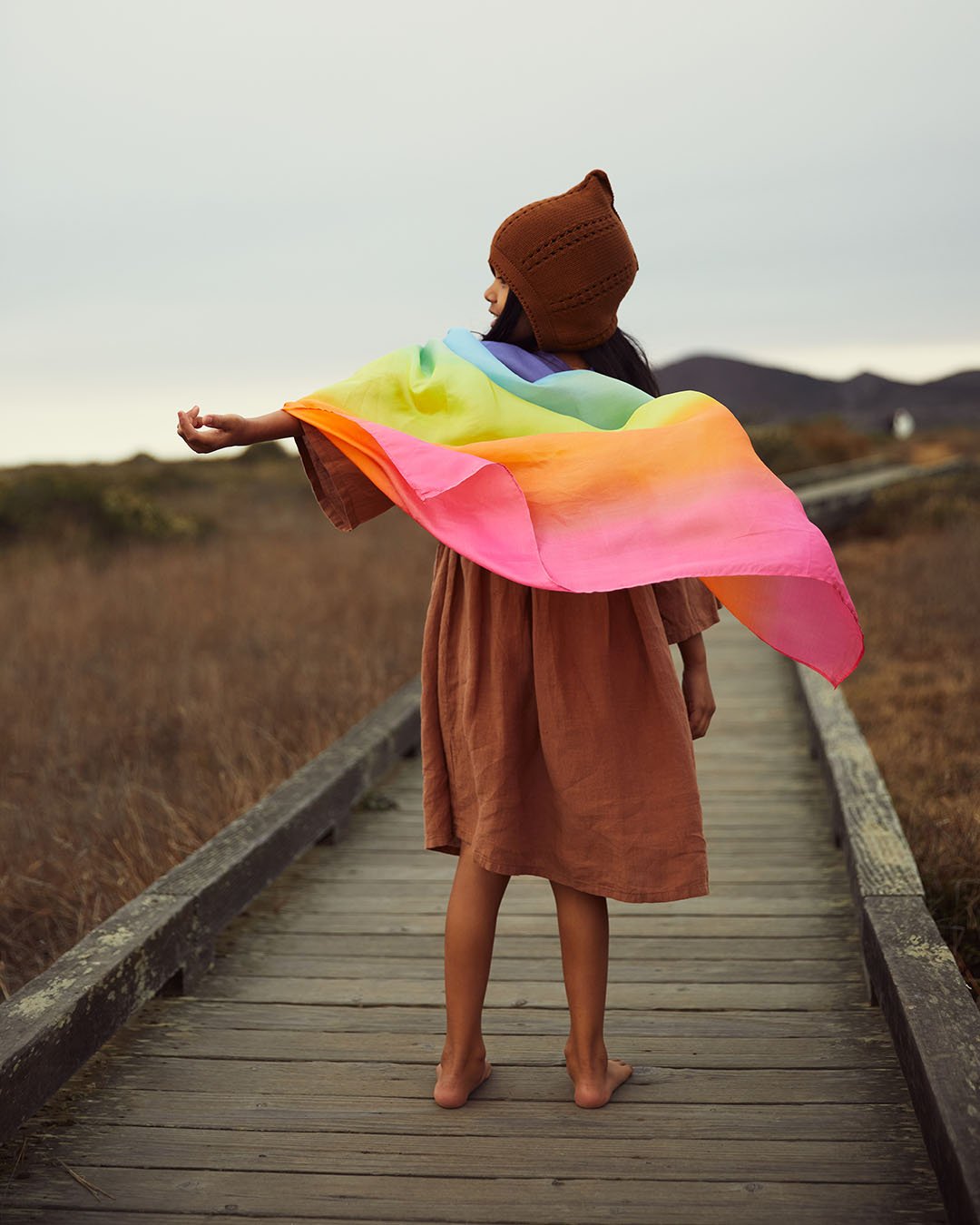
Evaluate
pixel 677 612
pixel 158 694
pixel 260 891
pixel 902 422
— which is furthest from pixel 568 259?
pixel 902 422

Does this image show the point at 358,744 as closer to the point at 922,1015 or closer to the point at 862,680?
the point at 922,1015

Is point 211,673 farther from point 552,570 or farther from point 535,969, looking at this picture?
point 552,570

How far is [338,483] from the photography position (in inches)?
97.1

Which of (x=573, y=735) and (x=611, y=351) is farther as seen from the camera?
(x=611, y=351)

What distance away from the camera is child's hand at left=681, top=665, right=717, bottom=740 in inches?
103

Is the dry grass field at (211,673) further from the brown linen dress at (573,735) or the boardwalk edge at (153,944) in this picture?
the brown linen dress at (573,735)

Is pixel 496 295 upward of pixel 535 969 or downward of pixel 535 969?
upward

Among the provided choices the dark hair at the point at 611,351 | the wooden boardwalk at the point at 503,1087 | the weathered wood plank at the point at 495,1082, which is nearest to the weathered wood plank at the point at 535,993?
the wooden boardwalk at the point at 503,1087

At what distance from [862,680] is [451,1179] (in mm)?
6279

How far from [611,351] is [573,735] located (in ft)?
2.62

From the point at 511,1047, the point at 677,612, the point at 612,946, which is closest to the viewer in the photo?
the point at 677,612

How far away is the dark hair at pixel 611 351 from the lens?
8.14 feet

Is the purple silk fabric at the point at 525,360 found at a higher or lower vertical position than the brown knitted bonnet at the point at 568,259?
lower

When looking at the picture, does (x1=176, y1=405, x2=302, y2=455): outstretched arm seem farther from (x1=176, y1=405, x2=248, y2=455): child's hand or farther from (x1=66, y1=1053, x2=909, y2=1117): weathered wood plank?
(x1=66, y1=1053, x2=909, y2=1117): weathered wood plank
